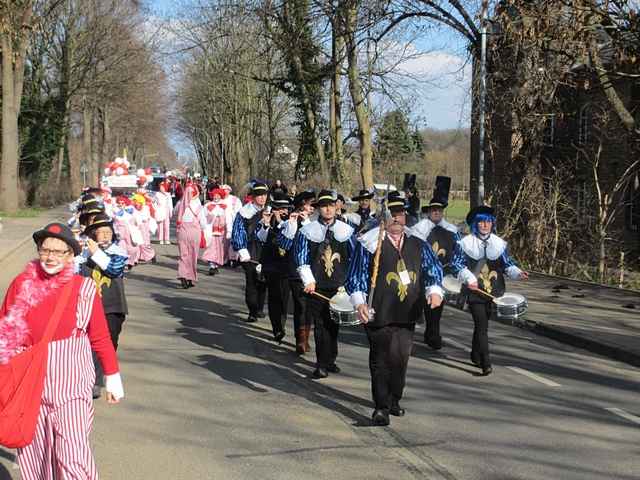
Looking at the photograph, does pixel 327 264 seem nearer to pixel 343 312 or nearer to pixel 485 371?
pixel 343 312

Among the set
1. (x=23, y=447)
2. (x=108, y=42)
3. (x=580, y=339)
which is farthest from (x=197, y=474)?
(x=108, y=42)

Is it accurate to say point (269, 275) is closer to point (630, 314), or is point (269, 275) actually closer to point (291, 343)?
point (291, 343)

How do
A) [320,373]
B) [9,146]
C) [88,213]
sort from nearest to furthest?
[88,213], [320,373], [9,146]

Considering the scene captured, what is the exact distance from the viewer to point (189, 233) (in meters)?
17.2

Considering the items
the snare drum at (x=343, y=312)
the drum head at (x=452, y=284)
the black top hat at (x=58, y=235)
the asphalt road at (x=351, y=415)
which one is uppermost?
the black top hat at (x=58, y=235)

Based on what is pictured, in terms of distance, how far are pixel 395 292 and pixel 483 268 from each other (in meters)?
2.49

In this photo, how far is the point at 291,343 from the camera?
36.3ft

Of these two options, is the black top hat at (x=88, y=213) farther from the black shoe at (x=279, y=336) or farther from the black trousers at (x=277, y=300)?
the black shoe at (x=279, y=336)

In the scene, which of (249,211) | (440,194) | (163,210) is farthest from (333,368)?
(163,210)

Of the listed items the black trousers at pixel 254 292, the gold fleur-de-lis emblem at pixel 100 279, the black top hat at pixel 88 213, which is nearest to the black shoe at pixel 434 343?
the black trousers at pixel 254 292

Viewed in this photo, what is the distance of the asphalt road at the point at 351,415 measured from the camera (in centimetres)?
602

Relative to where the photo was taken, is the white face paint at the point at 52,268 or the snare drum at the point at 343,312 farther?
the snare drum at the point at 343,312

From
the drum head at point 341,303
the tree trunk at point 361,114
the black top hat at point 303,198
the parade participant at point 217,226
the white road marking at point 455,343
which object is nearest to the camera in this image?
the drum head at point 341,303

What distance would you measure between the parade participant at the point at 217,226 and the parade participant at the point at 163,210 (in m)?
6.63
